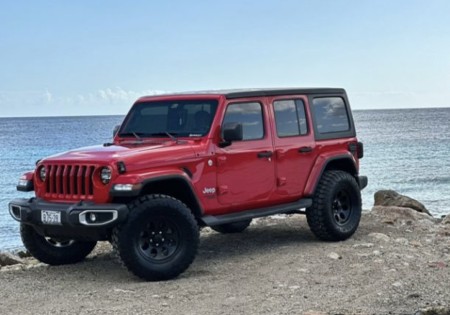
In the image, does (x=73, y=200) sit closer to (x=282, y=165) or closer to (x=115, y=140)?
(x=115, y=140)

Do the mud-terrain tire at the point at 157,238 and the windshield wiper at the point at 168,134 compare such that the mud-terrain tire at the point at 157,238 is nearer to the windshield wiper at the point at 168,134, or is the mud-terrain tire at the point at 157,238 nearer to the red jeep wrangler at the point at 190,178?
the red jeep wrangler at the point at 190,178

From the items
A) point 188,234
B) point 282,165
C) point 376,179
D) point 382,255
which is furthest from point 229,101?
point 376,179

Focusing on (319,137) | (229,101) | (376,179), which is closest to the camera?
(229,101)

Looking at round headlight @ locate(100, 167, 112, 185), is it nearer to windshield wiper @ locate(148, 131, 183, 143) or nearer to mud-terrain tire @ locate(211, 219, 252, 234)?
windshield wiper @ locate(148, 131, 183, 143)

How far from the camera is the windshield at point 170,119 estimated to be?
31.7 feet

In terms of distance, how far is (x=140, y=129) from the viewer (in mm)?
10164

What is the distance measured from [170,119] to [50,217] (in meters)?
2.06

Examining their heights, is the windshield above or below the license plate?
above

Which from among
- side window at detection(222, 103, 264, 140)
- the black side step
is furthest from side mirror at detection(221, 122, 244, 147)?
the black side step

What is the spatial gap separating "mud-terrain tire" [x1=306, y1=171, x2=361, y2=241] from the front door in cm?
93

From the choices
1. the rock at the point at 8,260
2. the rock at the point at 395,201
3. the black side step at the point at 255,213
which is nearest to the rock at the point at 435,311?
the black side step at the point at 255,213

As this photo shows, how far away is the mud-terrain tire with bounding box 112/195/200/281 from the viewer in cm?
845

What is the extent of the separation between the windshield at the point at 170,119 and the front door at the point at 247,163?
279mm

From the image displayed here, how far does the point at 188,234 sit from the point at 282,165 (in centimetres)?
196
